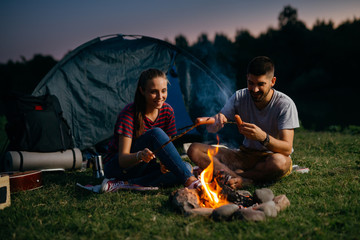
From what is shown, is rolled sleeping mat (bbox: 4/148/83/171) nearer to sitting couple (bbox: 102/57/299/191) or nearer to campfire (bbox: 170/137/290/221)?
sitting couple (bbox: 102/57/299/191)

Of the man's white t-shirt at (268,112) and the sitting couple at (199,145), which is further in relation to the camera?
the man's white t-shirt at (268,112)

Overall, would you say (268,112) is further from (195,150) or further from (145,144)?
(145,144)

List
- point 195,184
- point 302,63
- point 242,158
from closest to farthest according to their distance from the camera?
point 195,184 < point 242,158 < point 302,63

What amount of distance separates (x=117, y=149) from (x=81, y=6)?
1026 cm

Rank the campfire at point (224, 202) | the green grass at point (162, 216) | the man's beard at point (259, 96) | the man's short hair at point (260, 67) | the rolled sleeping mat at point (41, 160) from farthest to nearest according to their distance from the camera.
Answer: the rolled sleeping mat at point (41, 160) → the man's beard at point (259, 96) → the man's short hair at point (260, 67) → the campfire at point (224, 202) → the green grass at point (162, 216)

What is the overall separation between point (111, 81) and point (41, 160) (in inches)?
77.9

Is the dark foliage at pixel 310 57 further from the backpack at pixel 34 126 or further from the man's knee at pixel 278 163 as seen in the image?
the man's knee at pixel 278 163

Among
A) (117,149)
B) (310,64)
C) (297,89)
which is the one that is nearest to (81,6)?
(117,149)

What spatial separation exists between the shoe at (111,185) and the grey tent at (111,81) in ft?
7.64

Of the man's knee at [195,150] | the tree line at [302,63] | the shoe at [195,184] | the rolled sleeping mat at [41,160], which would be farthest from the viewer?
the tree line at [302,63]

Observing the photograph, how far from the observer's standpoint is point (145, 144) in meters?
3.13

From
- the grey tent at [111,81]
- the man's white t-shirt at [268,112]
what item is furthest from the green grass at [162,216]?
the grey tent at [111,81]

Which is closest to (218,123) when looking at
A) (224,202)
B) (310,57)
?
(224,202)

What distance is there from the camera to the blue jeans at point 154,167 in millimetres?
3035
